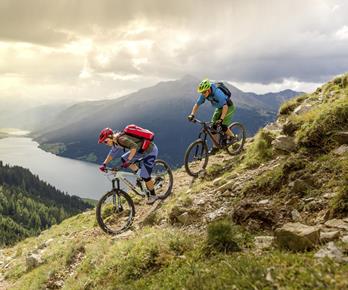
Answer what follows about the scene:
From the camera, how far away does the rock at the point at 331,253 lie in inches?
227

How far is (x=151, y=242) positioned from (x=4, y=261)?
1439cm

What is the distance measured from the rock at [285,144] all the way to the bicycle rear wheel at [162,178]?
4918mm

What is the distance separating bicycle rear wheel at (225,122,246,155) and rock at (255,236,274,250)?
11.0 m

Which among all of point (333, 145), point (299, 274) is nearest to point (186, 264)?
point (299, 274)

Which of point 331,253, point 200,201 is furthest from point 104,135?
point 331,253

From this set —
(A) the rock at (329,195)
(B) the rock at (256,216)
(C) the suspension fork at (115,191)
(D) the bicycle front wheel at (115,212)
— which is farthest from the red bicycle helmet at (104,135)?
(A) the rock at (329,195)

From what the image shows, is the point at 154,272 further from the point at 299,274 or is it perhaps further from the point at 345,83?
the point at 345,83

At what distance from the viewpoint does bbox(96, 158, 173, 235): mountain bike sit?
13.6 m

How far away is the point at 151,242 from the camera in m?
9.30

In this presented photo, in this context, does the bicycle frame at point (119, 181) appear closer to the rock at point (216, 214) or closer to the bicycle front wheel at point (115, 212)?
the bicycle front wheel at point (115, 212)

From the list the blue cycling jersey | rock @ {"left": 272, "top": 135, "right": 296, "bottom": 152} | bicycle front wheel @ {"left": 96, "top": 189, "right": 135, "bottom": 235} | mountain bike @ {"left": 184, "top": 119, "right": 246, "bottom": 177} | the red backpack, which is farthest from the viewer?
the blue cycling jersey

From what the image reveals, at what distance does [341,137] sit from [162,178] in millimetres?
7347

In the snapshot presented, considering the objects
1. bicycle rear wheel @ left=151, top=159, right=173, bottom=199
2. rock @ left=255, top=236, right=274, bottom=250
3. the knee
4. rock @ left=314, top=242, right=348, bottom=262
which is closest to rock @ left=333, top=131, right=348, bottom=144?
rock @ left=255, top=236, right=274, bottom=250

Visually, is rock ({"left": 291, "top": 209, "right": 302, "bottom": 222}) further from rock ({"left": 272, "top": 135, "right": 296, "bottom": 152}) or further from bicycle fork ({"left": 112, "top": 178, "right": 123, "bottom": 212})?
bicycle fork ({"left": 112, "top": 178, "right": 123, "bottom": 212})
